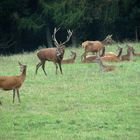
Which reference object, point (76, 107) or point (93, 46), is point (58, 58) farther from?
point (76, 107)

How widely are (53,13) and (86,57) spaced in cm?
1758

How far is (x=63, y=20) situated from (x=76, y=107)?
83.2ft

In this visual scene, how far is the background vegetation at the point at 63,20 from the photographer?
38.8 meters

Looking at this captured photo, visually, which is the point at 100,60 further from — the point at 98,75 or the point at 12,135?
the point at 12,135

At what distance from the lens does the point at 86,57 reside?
24188 millimetres

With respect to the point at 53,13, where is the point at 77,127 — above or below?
below

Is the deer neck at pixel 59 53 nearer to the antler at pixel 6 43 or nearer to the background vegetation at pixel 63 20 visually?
the background vegetation at pixel 63 20

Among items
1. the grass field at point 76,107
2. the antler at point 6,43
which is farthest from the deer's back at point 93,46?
the antler at point 6,43

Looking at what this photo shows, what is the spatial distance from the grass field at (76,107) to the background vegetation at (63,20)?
55.9 ft

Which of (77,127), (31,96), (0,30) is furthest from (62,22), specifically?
(77,127)

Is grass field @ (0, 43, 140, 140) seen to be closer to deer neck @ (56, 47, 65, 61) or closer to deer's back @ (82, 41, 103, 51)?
deer neck @ (56, 47, 65, 61)

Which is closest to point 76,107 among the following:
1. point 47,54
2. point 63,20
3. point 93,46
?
point 47,54

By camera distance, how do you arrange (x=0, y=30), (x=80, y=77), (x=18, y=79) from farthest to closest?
1. (x=0, y=30)
2. (x=80, y=77)
3. (x=18, y=79)

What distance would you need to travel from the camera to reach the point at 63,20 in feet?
132
